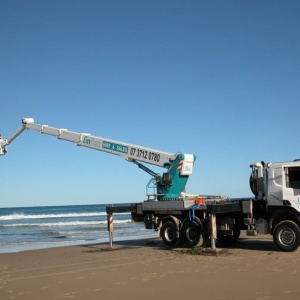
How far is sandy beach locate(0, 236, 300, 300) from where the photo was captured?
866 cm

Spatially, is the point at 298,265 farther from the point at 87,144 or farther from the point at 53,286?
the point at 87,144

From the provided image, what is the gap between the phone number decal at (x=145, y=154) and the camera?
17.8 m

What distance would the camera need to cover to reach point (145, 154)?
17984mm

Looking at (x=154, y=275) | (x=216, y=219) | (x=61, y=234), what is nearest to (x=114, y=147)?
(x=216, y=219)

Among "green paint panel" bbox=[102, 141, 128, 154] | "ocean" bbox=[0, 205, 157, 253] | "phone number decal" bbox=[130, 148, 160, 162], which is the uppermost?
"green paint panel" bbox=[102, 141, 128, 154]

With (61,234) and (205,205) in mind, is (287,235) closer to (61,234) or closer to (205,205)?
(205,205)

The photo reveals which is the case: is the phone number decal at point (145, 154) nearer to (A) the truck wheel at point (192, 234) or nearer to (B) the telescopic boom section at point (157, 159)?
(B) the telescopic boom section at point (157, 159)

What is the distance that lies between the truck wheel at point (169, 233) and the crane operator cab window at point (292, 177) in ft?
15.4

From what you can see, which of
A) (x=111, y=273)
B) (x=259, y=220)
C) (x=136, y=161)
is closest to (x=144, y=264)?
(x=111, y=273)

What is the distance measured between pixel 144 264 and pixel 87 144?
8.31 metres

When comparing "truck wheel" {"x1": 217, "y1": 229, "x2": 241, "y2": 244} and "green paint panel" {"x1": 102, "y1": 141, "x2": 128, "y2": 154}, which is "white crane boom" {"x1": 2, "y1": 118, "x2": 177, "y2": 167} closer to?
"green paint panel" {"x1": 102, "y1": 141, "x2": 128, "y2": 154}

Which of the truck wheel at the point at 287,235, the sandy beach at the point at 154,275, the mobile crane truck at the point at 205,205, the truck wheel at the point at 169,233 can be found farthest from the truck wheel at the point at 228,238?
the truck wheel at the point at 287,235

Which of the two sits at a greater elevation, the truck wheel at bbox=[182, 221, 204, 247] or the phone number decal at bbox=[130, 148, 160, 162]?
the phone number decal at bbox=[130, 148, 160, 162]

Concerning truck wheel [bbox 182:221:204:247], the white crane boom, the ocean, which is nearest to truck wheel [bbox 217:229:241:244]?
truck wheel [bbox 182:221:204:247]
